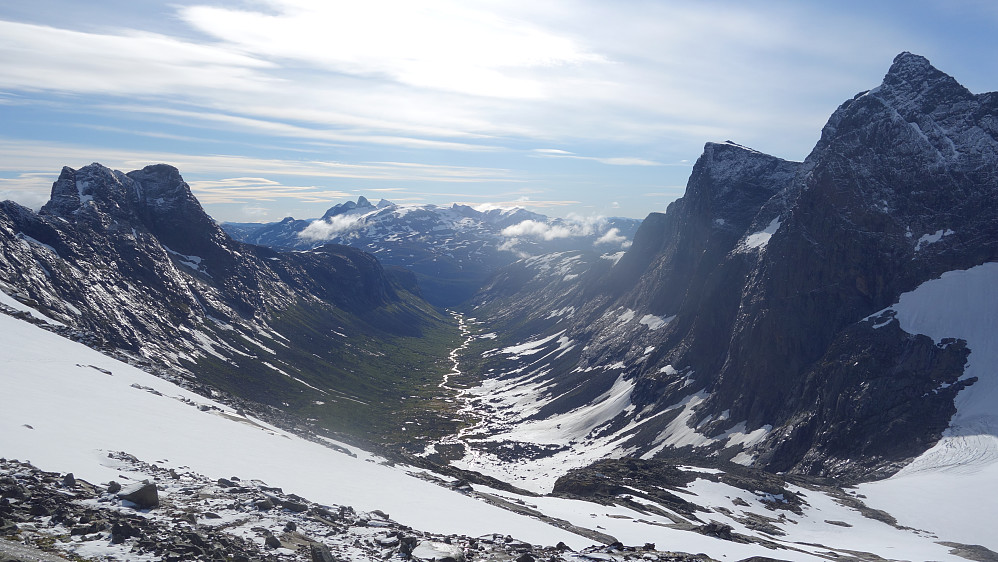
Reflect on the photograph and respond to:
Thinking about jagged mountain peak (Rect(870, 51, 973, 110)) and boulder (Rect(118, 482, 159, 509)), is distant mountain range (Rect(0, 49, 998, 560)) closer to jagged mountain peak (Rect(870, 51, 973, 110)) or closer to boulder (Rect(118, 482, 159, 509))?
jagged mountain peak (Rect(870, 51, 973, 110))

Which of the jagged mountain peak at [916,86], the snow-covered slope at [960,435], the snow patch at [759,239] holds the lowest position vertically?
the snow-covered slope at [960,435]

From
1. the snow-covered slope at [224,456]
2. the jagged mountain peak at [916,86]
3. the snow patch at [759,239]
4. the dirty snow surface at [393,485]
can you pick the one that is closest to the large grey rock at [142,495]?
the dirty snow surface at [393,485]

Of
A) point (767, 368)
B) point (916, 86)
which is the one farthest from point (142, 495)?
point (916, 86)

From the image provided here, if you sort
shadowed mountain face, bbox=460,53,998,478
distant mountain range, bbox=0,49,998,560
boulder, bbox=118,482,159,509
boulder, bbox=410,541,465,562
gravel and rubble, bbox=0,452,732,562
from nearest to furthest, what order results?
gravel and rubble, bbox=0,452,732,562, boulder, bbox=118,482,159,509, boulder, bbox=410,541,465,562, distant mountain range, bbox=0,49,998,560, shadowed mountain face, bbox=460,53,998,478

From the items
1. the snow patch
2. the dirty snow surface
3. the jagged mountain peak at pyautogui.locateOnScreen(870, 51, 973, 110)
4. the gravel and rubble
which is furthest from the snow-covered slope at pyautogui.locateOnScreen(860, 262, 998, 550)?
the gravel and rubble

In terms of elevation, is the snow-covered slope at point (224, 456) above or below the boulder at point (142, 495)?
below

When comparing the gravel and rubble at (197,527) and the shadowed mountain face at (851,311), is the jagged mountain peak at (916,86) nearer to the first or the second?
the shadowed mountain face at (851,311)

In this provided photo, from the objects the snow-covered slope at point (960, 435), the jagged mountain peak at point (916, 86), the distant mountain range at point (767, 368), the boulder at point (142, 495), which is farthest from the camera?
the jagged mountain peak at point (916, 86)

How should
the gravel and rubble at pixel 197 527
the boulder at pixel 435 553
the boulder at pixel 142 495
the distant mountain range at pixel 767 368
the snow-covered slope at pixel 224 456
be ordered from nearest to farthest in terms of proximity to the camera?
the gravel and rubble at pixel 197 527 → the boulder at pixel 142 495 → the boulder at pixel 435 553 → the snow-covered slope at pixel 224 456 → the distant mountain range at pixel 767 368

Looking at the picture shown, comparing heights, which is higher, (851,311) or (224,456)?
(851,311)

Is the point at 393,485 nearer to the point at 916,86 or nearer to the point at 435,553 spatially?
the point at 435,553
